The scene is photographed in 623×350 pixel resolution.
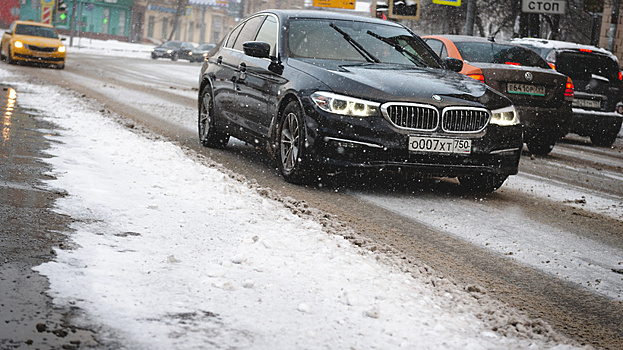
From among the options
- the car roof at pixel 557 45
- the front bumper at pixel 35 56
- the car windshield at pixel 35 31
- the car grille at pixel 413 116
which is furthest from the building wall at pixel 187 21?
the car grille at pixel 413 116

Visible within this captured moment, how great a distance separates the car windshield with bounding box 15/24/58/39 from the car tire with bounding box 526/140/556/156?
2138 cm

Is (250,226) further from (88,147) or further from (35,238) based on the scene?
(88,147)

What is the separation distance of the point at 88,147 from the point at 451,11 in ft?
122

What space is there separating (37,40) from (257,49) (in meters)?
22.0

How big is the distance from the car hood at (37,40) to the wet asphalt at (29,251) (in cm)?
2074

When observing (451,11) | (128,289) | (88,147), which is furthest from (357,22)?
(451,11)

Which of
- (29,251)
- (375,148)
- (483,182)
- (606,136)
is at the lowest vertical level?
(29,251)

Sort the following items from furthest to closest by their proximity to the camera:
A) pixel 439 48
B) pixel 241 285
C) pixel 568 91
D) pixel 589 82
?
pixel 589 82 < pixel 439 48 < pixel 568 91 < pixel 241 285

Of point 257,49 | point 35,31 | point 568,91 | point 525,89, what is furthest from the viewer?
point 35,31

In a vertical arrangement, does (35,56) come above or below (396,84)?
below

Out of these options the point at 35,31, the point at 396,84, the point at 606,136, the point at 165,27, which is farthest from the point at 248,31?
the point at 165,27

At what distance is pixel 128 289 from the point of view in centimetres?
369

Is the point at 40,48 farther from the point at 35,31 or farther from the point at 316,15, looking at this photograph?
the point at 316,15

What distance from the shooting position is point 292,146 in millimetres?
7348
